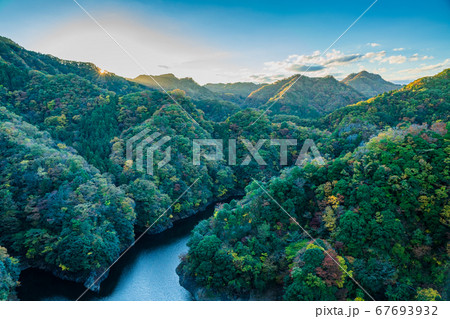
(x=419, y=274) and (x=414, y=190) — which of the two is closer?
(x=419, y=274)

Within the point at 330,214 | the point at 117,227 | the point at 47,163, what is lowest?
the point at 117,227

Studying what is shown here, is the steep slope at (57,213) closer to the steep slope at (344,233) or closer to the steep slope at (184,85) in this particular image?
the steep slope at (344,233)

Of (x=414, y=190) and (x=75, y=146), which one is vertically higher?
(x=75, y=146)

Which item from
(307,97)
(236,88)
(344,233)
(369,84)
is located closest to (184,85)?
(236,88)

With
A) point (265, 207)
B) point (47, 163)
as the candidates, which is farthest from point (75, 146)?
point (265, 207)

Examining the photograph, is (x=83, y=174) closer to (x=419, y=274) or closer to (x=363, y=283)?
(x=363, y=283)

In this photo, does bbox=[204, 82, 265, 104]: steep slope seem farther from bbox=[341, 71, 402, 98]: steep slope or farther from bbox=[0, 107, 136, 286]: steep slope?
bbox=[0, 107, 136, 286]: steep slope
